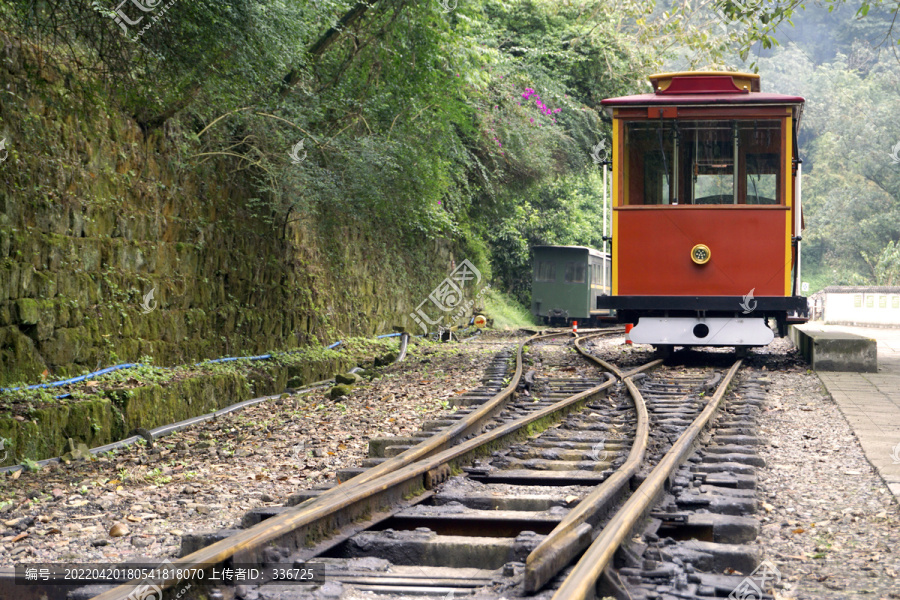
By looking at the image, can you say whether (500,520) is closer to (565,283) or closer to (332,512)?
→ (332,512)

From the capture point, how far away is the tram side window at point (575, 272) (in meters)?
27.5

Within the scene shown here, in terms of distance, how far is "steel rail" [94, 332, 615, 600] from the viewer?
2.78 m

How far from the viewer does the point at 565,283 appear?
2772cm

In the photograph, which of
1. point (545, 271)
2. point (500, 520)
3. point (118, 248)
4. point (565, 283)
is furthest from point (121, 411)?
point (545, 271)

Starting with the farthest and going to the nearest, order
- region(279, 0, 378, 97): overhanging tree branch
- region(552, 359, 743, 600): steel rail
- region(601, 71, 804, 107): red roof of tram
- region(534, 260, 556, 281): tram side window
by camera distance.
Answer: region(534, 260, 556, 281): tram side window
region(279, 0, 378, 97): overhanging tree branch
region(601, 71, 804, 107): red roof of tram
region(552, 359, 743, 600): steel rail

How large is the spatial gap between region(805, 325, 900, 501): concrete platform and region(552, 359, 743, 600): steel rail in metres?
1.10

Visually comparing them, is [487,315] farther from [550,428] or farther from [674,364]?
[550,428]

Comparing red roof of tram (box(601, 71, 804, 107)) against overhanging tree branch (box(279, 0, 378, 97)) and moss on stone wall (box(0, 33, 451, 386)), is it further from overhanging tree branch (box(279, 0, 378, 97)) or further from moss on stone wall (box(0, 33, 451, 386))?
moss on stone wall (box(0, 33, 451, 386))

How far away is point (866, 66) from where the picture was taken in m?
64.8

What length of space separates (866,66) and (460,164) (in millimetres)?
57866

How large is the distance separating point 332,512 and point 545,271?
83.1ft

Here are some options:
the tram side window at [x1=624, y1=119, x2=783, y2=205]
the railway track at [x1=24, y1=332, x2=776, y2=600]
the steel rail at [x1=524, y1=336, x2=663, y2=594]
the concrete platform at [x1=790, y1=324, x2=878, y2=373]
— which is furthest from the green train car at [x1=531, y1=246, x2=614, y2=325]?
the steel rail at [x1=524, y1=336, x2=663, y2=594]

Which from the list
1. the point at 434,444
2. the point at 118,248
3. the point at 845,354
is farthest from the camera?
the point at 845,354

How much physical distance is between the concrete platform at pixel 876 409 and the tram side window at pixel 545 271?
53.2ft
